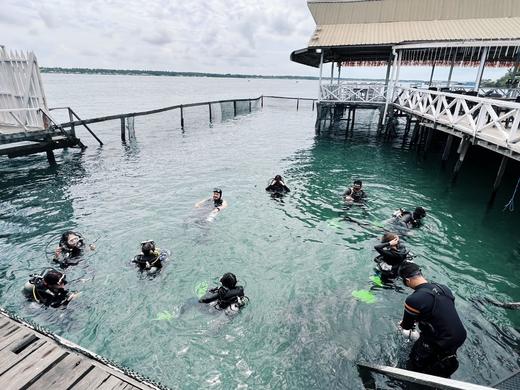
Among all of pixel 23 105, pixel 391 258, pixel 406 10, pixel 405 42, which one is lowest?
pixel 391 258

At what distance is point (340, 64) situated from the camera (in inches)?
1118

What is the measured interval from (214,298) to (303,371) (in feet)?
7.45

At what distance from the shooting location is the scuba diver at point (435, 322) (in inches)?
159

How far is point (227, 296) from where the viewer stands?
637 centimetres

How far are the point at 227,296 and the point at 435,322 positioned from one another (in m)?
3.75

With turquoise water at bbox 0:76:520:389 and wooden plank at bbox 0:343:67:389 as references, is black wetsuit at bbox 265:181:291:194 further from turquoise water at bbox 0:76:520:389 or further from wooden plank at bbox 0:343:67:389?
wooden plank at bbox 0:343:67:389

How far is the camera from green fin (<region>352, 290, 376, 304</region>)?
7.00 m

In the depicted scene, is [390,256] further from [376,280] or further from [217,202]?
[217,202]

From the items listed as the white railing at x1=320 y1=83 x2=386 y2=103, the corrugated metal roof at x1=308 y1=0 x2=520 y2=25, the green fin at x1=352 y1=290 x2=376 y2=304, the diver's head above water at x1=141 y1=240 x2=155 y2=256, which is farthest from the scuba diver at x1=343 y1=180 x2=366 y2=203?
the corrugated metal roof at x1=308 y1=0 x2=520 y2=25

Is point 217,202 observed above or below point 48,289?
below

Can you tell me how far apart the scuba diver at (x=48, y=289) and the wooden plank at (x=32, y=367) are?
2.33 metres

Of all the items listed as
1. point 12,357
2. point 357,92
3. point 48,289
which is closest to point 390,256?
point 12,357

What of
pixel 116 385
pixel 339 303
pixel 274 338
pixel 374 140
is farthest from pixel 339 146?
pixel 116 385

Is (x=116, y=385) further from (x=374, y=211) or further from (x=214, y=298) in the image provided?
(x=374, y=211)
